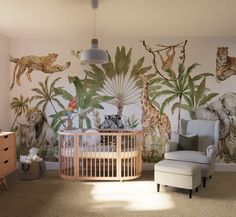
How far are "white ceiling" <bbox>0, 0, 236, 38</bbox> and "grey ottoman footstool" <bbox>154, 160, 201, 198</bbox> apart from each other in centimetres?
197

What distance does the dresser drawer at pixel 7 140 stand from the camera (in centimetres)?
371

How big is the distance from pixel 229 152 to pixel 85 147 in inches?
100

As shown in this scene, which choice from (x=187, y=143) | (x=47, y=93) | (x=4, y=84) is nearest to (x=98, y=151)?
(x=187, y=143)

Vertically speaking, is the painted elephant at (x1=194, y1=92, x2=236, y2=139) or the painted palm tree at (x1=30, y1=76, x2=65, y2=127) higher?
the painted palm tree at (x1=30, y1=76, x2=65, y2=127)

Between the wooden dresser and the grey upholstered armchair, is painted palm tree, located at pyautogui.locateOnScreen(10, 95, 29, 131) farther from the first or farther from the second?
the grey upholstered armchair

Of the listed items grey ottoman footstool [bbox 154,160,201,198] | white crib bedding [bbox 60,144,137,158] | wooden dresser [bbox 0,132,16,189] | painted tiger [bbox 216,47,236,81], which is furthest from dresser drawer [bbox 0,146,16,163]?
painted tiger [bbox 216,47,236,81]

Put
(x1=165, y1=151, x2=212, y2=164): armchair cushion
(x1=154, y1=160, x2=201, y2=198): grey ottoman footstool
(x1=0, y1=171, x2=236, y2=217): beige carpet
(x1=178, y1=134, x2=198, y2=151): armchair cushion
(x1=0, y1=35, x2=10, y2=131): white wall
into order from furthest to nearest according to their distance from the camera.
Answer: (x1=0, y1=35, x2=10, y2=131): white wall → (x1=178, y1=134, x2=198, y2=151): armchair cushion → (x1=165, y1=151, x2=212, y2=164): armchair cushion → (x1=154, y1=160, x2=201, y2=198): grey ottoman footstool → (x1=0, y1=171, x2=236, y2=217): beige carpet

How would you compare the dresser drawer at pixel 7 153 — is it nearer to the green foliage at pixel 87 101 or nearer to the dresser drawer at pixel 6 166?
the dresser drawer at pixel 6 166

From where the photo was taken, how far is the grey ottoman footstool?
3377 millimetres

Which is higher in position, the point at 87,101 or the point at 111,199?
the point at 87,101

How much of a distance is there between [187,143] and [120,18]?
2.13 meters

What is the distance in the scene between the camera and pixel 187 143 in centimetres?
425

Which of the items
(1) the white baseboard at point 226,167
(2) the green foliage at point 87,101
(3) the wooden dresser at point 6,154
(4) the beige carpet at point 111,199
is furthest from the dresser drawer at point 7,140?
(1) the white baseboard at point 226,167

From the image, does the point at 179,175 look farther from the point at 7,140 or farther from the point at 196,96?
the point at 7,140
